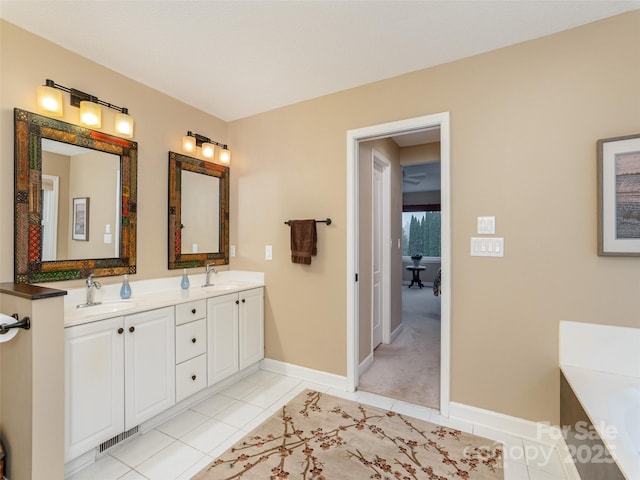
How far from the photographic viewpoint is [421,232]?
8930 mm

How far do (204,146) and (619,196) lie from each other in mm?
3193

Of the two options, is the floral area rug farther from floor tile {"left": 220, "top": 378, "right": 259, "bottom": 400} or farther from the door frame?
floor tile {"left": 220, "top": 378, "right": 259, "bottom": 400}

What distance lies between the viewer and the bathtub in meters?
1.30

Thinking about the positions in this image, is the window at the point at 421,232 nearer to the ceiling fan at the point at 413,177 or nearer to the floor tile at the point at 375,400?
the ceiling fan at the point at 413,177

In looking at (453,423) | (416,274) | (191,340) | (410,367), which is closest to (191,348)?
(191,340)

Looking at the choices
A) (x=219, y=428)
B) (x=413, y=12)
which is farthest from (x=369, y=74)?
(x=219, y=428)

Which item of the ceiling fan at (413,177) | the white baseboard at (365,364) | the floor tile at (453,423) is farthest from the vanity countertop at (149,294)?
the ceiling fan at (413,177)

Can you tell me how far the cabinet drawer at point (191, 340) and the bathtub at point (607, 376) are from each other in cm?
241

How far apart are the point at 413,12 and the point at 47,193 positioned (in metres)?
2.58

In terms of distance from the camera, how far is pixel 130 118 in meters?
2.31

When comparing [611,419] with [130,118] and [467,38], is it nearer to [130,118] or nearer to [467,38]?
[467,38]

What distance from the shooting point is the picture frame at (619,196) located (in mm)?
1674

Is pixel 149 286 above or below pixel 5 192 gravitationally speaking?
below

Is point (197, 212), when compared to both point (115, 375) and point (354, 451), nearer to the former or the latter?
point (115, 375)
